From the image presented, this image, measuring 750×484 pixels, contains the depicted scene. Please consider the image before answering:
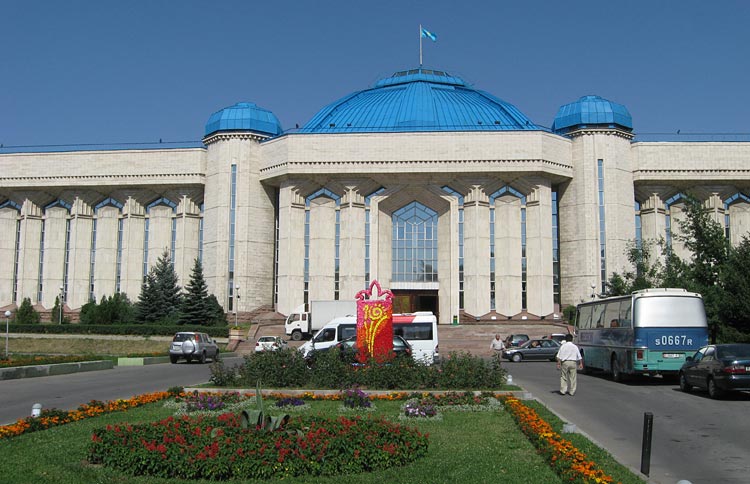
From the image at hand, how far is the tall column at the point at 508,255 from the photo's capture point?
53500mm

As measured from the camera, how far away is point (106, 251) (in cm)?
6031

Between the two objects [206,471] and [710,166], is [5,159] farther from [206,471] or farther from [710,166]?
[206,471]

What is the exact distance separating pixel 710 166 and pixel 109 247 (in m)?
44.5

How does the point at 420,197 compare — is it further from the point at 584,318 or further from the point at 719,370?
the point at 719,370

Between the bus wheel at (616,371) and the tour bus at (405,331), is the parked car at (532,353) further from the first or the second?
the bus wheel at (616,371)

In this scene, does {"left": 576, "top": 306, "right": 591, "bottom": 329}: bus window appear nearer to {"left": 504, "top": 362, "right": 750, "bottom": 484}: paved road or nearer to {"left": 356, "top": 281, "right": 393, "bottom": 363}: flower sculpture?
{"left": 504, "top": 362, "right": 750, "bottom": 484}: paved road

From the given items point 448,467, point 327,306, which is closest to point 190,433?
point 448,467

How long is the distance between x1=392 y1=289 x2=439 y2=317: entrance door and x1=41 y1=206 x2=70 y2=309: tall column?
86.0 ft

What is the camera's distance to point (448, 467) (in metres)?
8.84

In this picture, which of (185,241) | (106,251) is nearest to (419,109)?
(185,241)

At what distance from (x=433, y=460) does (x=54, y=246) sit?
5771cm

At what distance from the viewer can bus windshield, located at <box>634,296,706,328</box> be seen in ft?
69.9

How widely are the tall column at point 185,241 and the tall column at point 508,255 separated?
74.9 feet

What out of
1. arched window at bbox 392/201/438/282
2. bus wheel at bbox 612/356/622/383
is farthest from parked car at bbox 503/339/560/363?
arched window at bbox 392/201/438/282
